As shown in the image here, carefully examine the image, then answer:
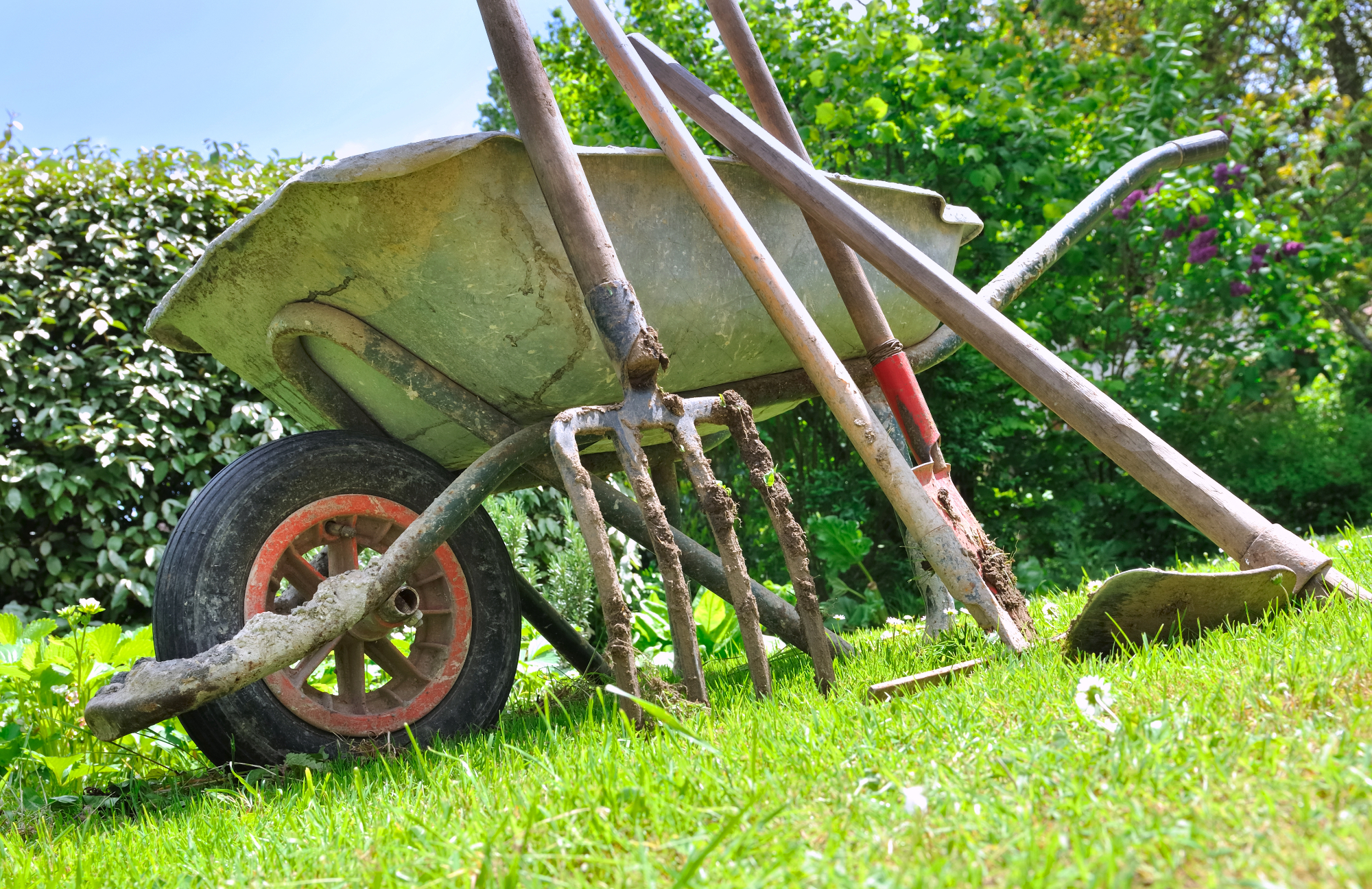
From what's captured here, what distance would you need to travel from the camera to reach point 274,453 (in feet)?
5.14

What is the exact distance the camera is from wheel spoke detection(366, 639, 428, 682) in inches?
67.8

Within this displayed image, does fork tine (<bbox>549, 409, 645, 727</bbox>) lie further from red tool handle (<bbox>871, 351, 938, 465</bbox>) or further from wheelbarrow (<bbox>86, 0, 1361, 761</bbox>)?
red tool handle (<bbox>871, 351, 938, 465</bbox>)

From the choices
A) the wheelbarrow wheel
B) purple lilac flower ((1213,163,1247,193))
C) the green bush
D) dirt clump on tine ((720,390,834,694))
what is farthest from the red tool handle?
purple lilac flower ((1213,163,1247,193))

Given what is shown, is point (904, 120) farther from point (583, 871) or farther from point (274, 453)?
point (583, 871)

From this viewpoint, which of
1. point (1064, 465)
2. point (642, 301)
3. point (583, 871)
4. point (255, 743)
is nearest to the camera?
point (583, 871)

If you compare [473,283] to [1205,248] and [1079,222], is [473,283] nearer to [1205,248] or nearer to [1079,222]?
[1079,222]

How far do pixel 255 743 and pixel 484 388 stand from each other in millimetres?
763

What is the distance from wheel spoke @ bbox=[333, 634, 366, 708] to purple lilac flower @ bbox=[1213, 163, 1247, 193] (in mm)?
4816

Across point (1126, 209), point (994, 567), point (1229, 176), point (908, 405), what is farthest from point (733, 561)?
point (1229, 176)

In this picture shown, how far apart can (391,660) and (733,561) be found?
81 cm

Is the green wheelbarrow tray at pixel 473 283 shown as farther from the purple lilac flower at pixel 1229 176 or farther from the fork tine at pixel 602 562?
the purple lilac flower at pixel 1229 176

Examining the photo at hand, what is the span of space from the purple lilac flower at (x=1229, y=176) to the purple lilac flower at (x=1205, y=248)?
0.32 meters

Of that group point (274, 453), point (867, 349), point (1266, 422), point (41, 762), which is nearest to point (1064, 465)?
point (1266, 422)

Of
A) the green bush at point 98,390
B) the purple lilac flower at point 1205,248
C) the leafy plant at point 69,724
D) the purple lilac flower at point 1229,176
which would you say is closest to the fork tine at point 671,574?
the leafy plant at point 69,724
